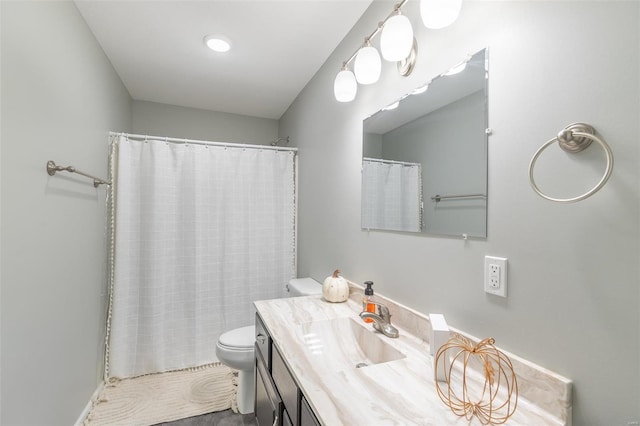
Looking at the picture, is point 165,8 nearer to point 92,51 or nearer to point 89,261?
point 92,51

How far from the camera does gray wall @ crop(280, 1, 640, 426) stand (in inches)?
23.9

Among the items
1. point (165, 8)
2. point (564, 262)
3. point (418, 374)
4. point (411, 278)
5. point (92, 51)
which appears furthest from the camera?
point (92, 51)

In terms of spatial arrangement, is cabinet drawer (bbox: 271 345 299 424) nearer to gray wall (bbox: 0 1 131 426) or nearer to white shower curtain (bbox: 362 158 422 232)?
white shower curtain (bbox: 362 158 422 232)

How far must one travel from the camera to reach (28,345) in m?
1.18

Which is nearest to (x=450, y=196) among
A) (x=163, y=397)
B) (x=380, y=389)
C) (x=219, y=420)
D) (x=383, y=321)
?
(x=383, y=321)

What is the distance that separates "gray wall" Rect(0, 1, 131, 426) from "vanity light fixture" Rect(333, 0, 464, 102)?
134 cm

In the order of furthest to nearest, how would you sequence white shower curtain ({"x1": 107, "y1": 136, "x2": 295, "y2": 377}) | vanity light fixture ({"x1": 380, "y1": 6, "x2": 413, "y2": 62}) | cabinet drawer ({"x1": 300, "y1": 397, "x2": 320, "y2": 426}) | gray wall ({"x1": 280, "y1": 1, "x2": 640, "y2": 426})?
white shower curtain ({"x1": 107, "y1": 136, "x2": 295, "y2": 377}), vanity light fixture ({"x1": 380, "y1": 6, "x2": 413, "y2": 62}), cabinet drawer ({"x1": 300, "y1": 397, "x2": 320, "y2": 426}), gray wall ({"x1": 280, "y1": 1, "x2": 640, "y2": 426})

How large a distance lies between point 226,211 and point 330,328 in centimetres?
153

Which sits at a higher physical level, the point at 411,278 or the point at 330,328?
the point at 411,278

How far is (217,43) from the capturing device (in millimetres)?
1869

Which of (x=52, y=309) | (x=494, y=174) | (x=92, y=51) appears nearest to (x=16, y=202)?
(x=52, y=309)

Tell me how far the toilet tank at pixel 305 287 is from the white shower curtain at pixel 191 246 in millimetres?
458

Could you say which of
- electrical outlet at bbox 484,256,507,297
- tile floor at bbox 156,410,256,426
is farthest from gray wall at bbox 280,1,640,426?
tile floor at bbox 156,410,256,426

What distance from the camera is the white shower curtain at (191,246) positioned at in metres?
2.14
